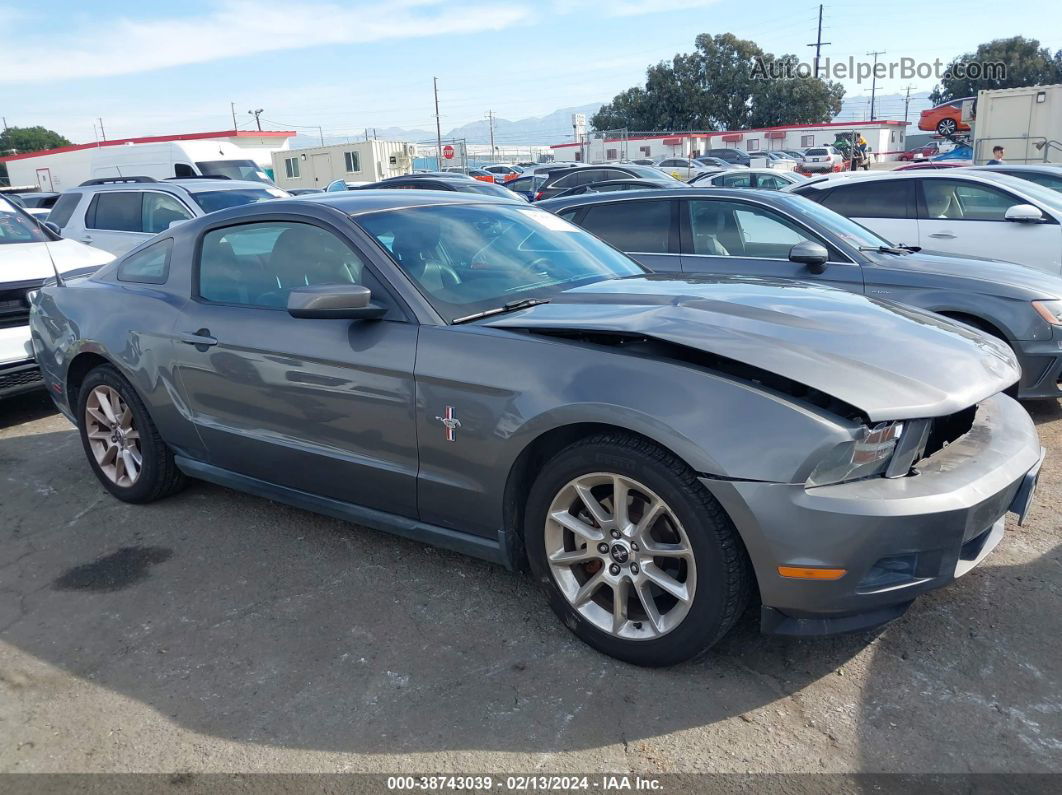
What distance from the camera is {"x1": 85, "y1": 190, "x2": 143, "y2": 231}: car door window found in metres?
9.66

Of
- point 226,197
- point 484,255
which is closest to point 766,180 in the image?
point 226,197

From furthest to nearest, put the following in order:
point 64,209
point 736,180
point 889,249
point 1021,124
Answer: point 1021,124, point 736,180, point 64,209, point 889,249

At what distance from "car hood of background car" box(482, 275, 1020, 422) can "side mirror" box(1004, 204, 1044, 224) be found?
4797 millimetres

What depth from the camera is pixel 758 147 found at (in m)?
55.8

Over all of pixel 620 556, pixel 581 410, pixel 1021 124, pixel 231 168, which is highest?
pixel 1021 124

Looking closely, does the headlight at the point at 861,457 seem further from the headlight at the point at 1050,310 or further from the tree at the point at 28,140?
the tree at the point at 28,140

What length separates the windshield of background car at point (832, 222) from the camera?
18.8 ft

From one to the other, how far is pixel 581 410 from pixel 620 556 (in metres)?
0.51

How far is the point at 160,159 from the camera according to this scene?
63.0ft

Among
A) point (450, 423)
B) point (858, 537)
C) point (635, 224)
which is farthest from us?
point (635, 224)

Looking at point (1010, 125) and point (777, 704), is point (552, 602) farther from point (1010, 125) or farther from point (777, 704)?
point (1010, 125)

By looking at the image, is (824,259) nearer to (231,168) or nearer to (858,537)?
(858,537)

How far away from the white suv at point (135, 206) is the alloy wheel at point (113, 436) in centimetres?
525

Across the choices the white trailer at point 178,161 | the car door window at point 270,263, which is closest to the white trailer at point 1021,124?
the white trailer at point 178,161
